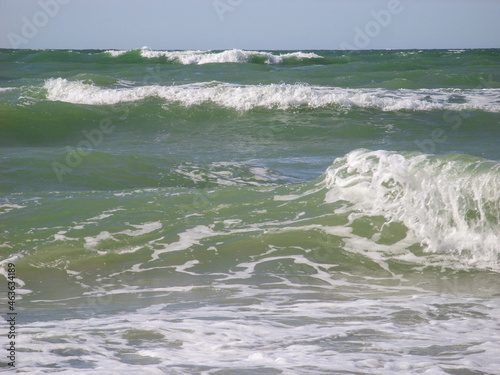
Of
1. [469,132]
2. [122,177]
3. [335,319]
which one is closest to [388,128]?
[469,132]

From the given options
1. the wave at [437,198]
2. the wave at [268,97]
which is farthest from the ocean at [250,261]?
the wave at [268,97]

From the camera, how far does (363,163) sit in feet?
20.8

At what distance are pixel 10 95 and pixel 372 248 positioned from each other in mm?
13966

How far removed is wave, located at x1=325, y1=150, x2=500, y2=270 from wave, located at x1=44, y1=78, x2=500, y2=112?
966 centimetres

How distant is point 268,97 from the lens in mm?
15969

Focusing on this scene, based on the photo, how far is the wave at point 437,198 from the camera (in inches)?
201

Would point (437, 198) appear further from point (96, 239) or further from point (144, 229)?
point (96, 239)

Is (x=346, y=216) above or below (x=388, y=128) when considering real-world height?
below

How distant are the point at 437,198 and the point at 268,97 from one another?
10.9m

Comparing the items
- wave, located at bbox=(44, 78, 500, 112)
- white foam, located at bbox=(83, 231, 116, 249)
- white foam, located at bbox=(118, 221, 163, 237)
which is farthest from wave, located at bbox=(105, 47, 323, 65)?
white foam, located at bbox=(83, 231, 116, 249)

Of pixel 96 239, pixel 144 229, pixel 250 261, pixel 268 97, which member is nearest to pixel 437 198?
pixel 250 261

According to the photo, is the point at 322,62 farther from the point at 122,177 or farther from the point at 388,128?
the point at 122,177

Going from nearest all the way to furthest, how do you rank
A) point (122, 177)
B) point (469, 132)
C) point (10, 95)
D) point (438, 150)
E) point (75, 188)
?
point (75, 188)
point (122, 177)
point (438, 150)
point (469, 132)
point (10, 95)

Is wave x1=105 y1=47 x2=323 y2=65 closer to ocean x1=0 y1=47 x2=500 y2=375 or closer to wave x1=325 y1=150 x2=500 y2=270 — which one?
ocean x1=0 y1=47 x2=500 y2=375
